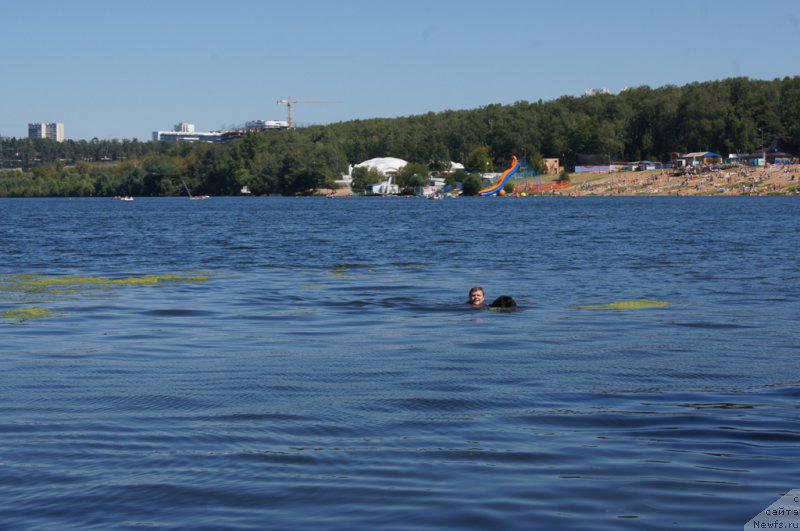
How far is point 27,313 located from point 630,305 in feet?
45.3

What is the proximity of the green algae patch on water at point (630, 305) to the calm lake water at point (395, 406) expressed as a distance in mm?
213

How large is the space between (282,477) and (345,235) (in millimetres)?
52762

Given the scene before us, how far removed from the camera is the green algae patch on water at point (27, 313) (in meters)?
21.6

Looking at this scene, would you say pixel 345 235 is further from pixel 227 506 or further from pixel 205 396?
pixel 227 506

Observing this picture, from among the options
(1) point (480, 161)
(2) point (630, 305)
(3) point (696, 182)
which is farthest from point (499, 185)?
(2) point (630, 305)

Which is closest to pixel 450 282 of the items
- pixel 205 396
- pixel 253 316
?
pixel 253 316

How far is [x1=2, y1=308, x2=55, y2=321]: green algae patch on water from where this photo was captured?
21.6m

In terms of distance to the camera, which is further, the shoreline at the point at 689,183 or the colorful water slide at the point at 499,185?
the colorful water slide at the point at 499,185

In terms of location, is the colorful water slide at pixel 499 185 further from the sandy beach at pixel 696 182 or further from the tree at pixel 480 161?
the tree at pixel 480 161

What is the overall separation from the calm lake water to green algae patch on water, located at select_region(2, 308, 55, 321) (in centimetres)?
13

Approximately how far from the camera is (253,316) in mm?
22328

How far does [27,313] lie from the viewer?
73.0 ft

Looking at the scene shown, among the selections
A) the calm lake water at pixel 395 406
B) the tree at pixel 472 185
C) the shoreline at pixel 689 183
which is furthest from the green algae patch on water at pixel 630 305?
the tree at pixel 472 185

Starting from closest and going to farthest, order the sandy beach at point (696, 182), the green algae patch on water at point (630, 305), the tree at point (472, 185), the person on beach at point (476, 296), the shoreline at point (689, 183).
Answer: the person on beach at point (476, 296)
the green algae patch on water at point (630, 305)
the sandy beach at point (696, 182)
the shoreline at point (689, 183)
the tree at point (472, 185)
